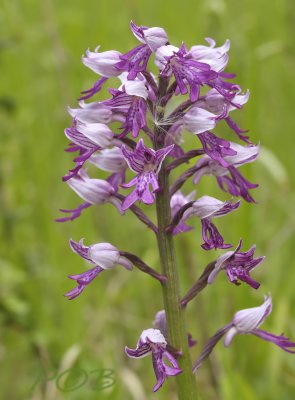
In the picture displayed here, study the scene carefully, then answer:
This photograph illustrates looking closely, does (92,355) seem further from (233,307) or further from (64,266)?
(233,307)

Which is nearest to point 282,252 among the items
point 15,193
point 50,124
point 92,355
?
point 92,355

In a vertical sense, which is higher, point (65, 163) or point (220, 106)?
point (220, 106)

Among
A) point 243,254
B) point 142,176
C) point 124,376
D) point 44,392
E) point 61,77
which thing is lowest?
point 44,392

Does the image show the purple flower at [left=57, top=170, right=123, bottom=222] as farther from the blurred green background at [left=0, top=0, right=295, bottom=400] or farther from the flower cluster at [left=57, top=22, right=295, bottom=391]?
the blurred green background at [left=0, top=0, right=295, bottom=400]

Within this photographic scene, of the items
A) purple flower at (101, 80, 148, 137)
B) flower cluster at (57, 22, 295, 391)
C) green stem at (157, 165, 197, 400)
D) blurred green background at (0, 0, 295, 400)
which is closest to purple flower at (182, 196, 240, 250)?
flower cluster at (57, 22, 295, 391)

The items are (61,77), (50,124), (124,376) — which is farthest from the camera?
(50,124)

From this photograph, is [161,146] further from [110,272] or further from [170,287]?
[110,272]

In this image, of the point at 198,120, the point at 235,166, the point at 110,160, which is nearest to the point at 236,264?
the point at 235,166
